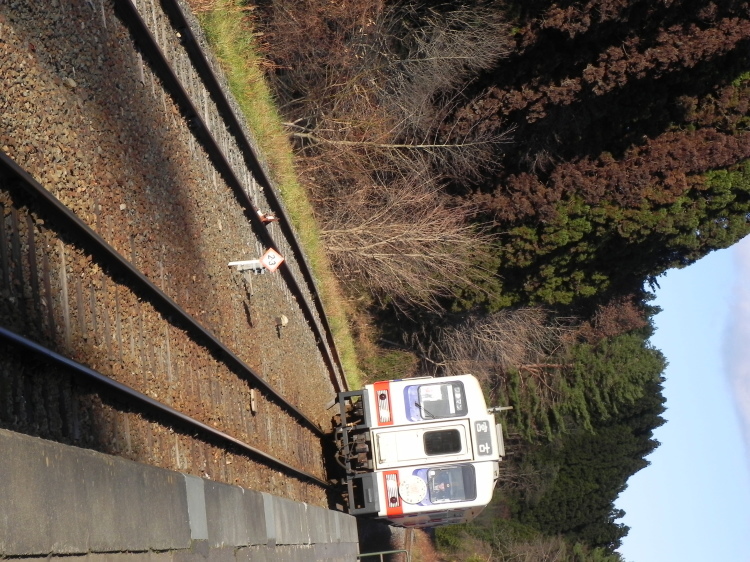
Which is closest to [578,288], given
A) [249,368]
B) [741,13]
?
[741,13]

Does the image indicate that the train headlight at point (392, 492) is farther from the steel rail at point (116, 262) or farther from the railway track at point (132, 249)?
the steel rail at point (116, 262)

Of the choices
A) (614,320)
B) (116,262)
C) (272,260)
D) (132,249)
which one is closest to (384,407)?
(272,260)

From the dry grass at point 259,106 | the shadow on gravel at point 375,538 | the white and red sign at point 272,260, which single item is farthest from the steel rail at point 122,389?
the shadow on gravel at point 375,538

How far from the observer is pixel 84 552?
14.7 feet

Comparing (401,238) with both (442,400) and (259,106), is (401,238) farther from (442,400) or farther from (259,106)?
(259,106)

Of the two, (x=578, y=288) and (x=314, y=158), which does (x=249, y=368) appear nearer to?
(x=314, y=158)

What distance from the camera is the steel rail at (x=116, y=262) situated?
5711 millimetres

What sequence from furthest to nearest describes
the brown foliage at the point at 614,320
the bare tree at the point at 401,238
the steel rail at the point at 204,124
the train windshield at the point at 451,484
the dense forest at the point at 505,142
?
the brown foliage at the point at 614,320
the bare tree at the point at 401,238
the train windshield at the point at 451,484
the dense forest at the point at 505,142
the steel rail at the point at 204,124

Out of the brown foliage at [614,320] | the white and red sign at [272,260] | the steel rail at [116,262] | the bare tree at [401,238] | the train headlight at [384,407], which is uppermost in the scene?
the bare tree at [401,238]

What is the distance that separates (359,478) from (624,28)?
8.83m

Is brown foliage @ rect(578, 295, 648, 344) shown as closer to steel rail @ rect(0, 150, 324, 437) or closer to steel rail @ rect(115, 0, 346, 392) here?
steel rail @ rect(115, 0, 346, 392)

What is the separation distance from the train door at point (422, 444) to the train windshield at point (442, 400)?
0.61ft

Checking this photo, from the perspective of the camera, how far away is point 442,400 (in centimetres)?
1550

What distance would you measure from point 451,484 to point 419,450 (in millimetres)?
799
